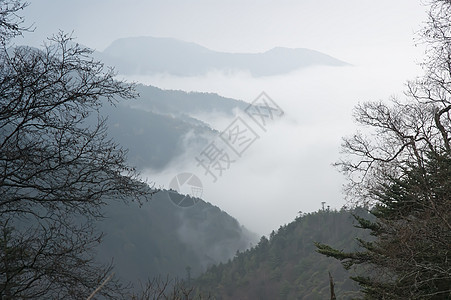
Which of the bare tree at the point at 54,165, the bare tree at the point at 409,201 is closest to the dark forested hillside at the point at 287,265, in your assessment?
the bare tree at the point at 409,201

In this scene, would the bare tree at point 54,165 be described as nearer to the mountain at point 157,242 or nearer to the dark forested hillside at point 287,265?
the dark forested hillside at point 287,265

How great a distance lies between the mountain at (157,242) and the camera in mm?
163875

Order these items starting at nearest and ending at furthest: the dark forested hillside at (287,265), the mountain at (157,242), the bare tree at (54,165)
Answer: the bare tree at (54,165) < the dark forested hillside at (287,265) < the mountain at (157,242)

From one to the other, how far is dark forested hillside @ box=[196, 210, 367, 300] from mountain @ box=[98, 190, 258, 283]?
50.6 m

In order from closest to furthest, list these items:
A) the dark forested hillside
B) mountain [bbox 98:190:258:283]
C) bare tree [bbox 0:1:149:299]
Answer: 1. bare tree [bbox 0:1:149:299]
2. the dark forested hillside
3. mountain [bbox 98:190:258:283]

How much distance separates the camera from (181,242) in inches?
7470

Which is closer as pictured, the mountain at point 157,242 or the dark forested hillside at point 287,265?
the dark forested hillside at point 287,265

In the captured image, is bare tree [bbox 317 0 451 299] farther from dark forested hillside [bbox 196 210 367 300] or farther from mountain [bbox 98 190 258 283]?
mountain [bbox 98 190 258 283]

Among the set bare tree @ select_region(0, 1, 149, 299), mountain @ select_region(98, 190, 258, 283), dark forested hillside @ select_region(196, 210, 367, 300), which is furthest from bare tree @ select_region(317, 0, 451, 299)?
mountain @ select_region(98, 190, 258, 283)

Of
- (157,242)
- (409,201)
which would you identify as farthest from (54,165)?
(157,242)

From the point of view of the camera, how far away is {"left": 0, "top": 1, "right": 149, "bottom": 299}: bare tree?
4430 mm

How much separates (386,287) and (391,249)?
7.84 feet

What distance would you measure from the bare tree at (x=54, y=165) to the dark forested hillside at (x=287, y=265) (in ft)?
315

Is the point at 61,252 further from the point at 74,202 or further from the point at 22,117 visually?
the point at 22,117
